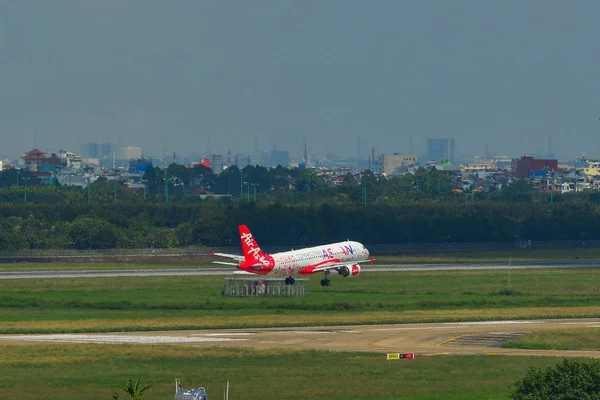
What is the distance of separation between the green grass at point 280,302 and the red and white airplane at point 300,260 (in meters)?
2.14

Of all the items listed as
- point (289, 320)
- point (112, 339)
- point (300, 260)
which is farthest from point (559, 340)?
point (300, 260)

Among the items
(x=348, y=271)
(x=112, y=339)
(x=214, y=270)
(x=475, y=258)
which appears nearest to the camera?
(x=112, y=339)

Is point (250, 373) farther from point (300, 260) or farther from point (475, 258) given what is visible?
point (475, 258)

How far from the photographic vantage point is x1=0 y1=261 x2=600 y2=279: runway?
Result: 5773 inches

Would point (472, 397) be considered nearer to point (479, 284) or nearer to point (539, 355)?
point (539, 355)

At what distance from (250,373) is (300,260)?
197 feet

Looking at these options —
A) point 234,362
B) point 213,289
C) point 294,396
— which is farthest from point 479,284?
point 294,396

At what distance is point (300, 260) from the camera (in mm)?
130250

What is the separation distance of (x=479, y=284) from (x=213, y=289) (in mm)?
29500

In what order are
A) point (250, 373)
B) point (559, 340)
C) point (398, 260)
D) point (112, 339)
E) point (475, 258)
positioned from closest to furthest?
1. point (250, 373)
2. point (559, 340)
3. point (112, 339)
4. point (398, 260)
5. point (475, 258)

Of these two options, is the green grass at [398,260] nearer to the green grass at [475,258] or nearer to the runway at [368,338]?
the green grass at [475,258]

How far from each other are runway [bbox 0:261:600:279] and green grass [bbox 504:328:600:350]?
204 feet

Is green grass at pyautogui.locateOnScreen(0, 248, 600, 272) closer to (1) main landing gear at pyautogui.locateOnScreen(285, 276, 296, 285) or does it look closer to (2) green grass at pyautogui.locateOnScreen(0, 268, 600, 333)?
(2) green grass at pyautogui.locateOnScreen(0, 268, 600, 333)

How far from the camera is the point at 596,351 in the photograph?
261ft
